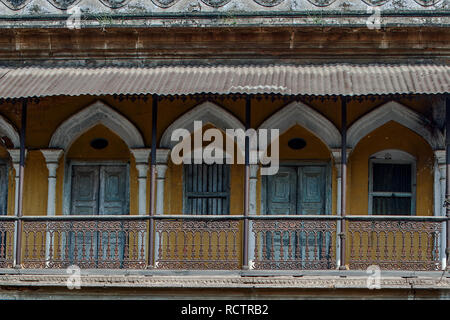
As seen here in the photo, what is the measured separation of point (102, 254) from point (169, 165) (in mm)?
1792

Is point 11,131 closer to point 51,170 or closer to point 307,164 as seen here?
point 51,170

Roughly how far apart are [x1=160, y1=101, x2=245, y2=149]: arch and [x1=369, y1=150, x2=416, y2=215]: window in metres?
2.41

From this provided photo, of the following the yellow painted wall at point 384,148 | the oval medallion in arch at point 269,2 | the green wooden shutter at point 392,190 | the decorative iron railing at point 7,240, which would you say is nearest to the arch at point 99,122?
the decorative iron railing at point 7,240

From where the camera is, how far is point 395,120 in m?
13.3

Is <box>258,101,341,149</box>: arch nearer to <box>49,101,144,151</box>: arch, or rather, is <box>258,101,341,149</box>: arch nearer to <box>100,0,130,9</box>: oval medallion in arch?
<box>49,101,144,151</box>: arch

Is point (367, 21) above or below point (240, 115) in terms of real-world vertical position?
above

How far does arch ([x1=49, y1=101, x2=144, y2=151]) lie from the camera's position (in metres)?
13.7

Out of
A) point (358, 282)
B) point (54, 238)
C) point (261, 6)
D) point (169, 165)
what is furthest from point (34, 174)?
point (358, 282)

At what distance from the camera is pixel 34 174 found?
14.2 metres

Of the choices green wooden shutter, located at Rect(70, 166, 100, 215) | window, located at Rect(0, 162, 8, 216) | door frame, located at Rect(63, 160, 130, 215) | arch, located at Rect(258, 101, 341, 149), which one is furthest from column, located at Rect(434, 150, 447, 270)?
window, located at Rect(0, 162, 8, 216)

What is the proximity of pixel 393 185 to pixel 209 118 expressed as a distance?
319cm

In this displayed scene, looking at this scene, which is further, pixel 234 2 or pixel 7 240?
pixel 7 240

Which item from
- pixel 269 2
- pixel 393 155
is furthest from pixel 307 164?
pixel 269 2
